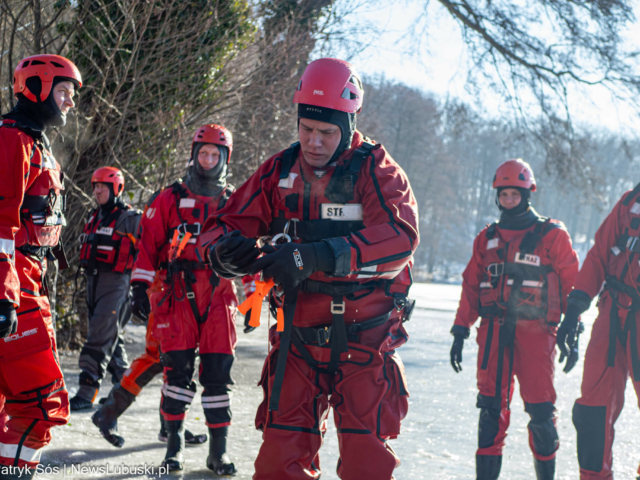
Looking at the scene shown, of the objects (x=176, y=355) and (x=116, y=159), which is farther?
(x=116, y=159)

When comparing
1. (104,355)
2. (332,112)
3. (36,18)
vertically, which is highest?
(36,18)

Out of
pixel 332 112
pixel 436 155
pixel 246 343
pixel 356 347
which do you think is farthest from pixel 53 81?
pixel 436 155

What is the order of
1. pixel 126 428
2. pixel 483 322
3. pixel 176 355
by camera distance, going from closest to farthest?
pixel 176 355, pixel 483 322, pixel 126 428

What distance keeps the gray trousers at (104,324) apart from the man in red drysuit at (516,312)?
3520mm

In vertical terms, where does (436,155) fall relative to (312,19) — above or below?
above

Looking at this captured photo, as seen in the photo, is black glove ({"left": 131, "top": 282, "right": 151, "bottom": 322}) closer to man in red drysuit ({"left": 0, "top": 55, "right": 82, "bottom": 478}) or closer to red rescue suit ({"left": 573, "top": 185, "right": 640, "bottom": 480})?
man in red drysuit ({"left": 0, "top": 55, "right": 82, "bottom": 478})

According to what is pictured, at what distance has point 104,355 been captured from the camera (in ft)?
20.8

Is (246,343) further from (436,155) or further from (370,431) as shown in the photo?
(436,155)

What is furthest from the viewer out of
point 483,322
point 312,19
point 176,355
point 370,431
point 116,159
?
point 312,19

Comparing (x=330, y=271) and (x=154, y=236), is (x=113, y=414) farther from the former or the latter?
(x=330, y=271)

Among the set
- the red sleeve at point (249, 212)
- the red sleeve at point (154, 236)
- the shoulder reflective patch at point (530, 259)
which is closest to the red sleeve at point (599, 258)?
the shoulder reflective patch at point (530, 259)

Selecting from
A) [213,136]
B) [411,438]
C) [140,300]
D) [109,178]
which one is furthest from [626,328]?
[109,178]

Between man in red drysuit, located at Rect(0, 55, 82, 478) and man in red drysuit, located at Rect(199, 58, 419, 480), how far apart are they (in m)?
0.99

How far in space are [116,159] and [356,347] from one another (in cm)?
634
